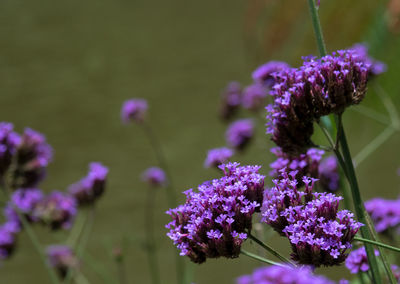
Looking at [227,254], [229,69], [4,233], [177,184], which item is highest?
[229,69]

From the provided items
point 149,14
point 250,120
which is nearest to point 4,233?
point 250,120

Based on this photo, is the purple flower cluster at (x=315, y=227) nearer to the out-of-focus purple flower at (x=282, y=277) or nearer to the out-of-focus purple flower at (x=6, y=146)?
the out-of-focus purple flower at (x=282, y=277)

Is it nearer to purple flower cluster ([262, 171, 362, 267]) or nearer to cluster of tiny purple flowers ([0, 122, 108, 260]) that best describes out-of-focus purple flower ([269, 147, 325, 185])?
purple flower cluster ([262, 171, 362, 267])

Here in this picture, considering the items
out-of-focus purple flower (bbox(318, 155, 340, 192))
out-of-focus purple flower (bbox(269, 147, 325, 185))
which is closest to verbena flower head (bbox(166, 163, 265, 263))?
out-of-focus purple flower (bbox(269, 147, 325, 185))

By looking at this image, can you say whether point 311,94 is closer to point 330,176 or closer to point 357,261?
point 357,261

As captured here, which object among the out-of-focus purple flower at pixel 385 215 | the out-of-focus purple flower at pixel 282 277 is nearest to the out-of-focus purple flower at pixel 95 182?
the out-of-focus purple flower at pixel 385 215

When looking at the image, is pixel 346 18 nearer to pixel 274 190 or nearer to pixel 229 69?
pixel 274 190
